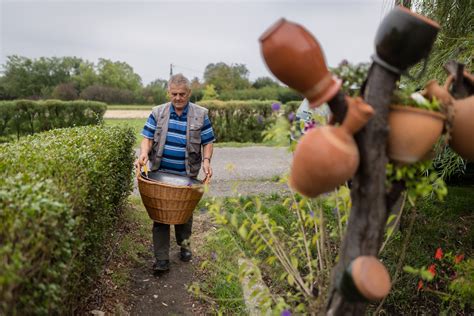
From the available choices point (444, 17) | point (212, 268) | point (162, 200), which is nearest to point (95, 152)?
point (162, 200)

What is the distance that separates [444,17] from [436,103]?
3641mm


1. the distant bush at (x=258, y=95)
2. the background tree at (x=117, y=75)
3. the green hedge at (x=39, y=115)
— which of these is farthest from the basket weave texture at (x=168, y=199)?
the background tree at (x=117, y=75)

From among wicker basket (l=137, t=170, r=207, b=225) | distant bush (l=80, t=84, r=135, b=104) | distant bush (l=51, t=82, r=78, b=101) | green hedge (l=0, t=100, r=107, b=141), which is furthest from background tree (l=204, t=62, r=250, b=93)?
wicker basket (l=137, t=170, r=207, b=225)

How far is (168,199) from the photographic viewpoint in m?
3.53

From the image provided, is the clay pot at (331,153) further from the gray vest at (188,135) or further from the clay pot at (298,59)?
the gray vest at (188,135)

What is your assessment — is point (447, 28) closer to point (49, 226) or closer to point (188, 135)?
point (188, 135)

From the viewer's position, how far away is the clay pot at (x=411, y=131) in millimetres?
1486

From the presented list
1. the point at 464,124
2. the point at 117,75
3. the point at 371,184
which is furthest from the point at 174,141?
the point at 117,75

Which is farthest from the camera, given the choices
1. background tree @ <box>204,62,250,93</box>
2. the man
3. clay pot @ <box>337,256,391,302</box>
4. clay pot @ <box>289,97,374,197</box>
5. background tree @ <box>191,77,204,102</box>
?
background tree @ <box>204,62,250,93</box>

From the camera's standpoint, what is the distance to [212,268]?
3.96m

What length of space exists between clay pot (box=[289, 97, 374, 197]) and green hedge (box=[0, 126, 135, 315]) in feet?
3.49

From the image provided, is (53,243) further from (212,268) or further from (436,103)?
(212,268)

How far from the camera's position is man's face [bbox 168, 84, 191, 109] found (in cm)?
384

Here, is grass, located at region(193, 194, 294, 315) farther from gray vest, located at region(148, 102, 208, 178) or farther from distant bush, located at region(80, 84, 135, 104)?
distant bush, located at region(80, 84, 135, 104)
